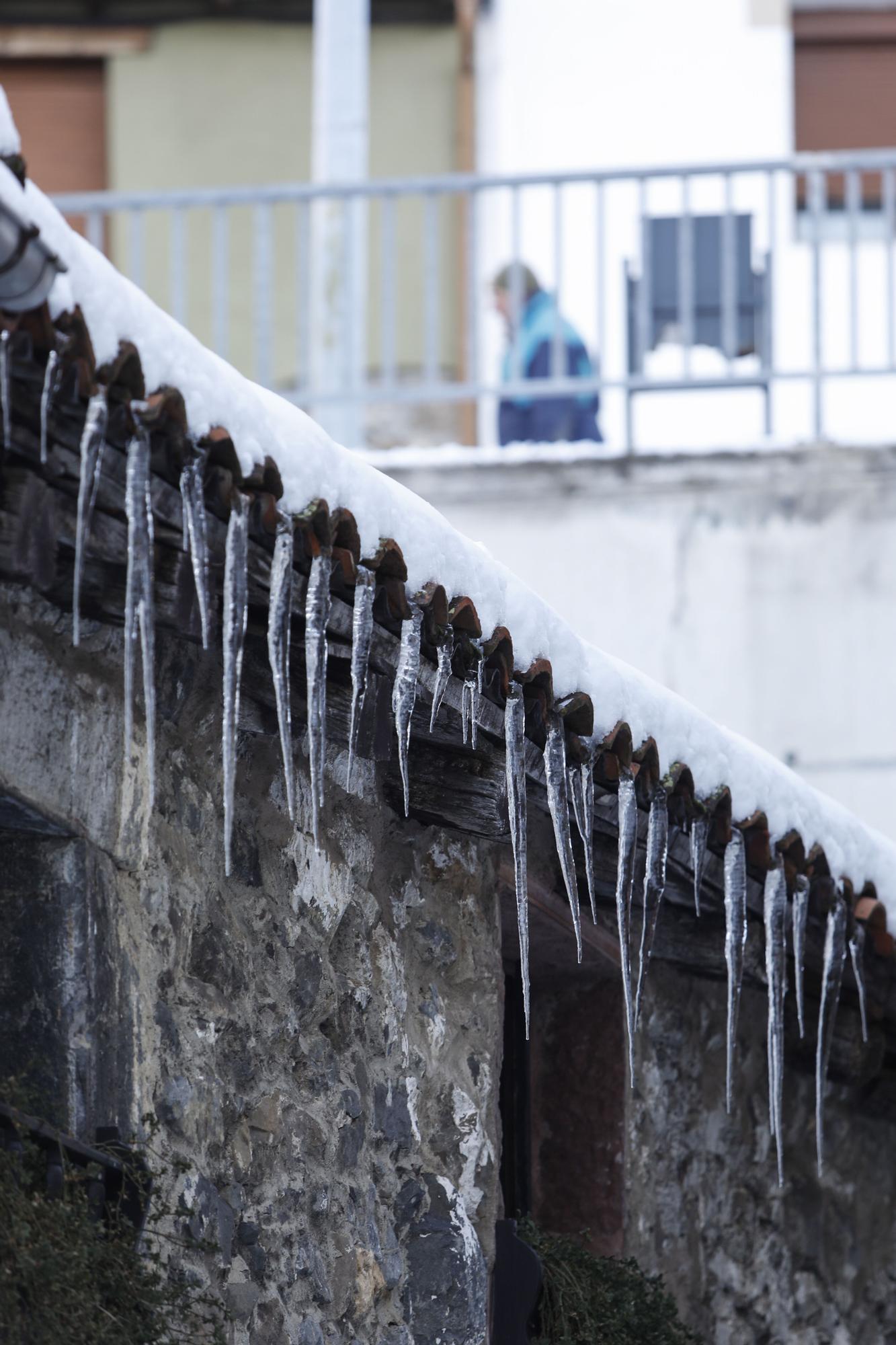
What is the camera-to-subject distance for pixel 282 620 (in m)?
2.72

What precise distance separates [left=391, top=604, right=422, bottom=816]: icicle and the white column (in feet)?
14.6

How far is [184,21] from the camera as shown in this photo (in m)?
10.0

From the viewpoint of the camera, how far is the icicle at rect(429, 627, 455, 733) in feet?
9.83

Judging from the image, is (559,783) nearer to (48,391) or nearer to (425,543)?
(425,543)

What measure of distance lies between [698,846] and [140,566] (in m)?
1.55

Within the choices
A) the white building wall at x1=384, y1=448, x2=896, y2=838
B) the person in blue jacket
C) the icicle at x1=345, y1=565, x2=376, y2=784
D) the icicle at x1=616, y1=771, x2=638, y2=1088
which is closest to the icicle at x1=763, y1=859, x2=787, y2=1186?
the icicle at x1=616, y1=771, x2=638, y2=1088

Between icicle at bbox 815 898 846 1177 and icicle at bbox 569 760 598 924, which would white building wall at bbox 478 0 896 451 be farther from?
icicle at bbox 569 760 598 924

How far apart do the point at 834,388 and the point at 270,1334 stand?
18.9 feet

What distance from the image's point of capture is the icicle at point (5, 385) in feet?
7.32

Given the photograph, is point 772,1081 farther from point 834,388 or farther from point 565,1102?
point 834,388

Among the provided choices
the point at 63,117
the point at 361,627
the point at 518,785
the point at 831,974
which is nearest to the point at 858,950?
the point at 831,974

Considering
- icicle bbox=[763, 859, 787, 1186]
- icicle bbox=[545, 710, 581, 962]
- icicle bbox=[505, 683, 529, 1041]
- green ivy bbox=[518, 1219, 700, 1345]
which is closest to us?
icicle bbox=[505, 683, 529, 1041]

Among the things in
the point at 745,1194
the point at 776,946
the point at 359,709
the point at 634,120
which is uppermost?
the point at 634,120

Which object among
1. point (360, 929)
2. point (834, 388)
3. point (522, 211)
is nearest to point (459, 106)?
point (522, 211)
